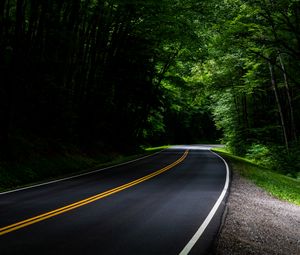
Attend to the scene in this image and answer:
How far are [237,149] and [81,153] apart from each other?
73.7ft

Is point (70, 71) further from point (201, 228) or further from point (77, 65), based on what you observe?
point (201, 228)

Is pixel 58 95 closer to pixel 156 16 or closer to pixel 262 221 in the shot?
pixel 156 16

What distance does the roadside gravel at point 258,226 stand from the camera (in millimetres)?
7642

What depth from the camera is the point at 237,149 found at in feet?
139

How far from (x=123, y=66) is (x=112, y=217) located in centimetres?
2419

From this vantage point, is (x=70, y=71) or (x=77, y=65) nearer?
(x=70, y=71)

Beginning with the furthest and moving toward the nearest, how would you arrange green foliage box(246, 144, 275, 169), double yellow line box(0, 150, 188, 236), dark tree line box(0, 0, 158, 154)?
green foliage box(246, 144, 275, 169) → dark tree line box(0, 0, 158, 154) → double yellow line box(0, 150, 188, 236)

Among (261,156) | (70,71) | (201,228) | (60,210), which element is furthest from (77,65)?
(201,228)

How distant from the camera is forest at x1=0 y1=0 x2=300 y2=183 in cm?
1938

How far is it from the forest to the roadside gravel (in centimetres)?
1004

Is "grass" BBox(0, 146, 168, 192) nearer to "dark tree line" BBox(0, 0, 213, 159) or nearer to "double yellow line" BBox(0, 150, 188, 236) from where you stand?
"dark tree line" BBox(0, 0, 213, 159)

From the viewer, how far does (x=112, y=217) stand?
9336 millimetres

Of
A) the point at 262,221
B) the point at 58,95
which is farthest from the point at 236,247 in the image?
the point at 58,95

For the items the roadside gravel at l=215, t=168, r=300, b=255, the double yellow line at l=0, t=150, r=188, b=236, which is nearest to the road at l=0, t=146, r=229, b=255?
the double yellow line at l=0, t=150, r=188, b=236
